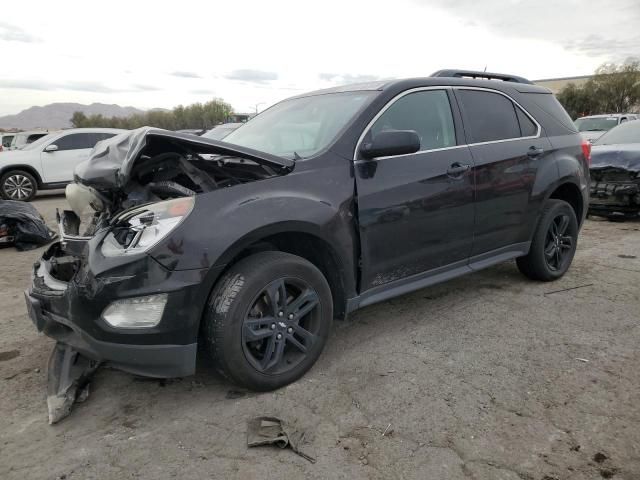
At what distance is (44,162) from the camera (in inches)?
471

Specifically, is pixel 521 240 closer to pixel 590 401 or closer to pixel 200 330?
pixel 590 401

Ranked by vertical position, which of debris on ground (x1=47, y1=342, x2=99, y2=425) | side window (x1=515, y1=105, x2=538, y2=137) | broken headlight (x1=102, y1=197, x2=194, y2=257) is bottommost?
debris on ground (x1=47, y1=342, x2=99, y2=425)

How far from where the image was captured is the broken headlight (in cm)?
246

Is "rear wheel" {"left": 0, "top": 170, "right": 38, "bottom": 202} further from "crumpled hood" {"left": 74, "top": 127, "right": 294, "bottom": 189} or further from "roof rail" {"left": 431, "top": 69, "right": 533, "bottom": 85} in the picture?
"roof rail" {"left": 431, "top": 69, "right": 533, "bottom": 85}

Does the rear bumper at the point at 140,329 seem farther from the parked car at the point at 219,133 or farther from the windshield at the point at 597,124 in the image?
the windshield at the point at 597,124

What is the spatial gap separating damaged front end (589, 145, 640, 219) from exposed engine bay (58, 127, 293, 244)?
6583 millimetres

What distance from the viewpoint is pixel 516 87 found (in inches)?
172

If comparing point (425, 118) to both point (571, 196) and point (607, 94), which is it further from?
point (607, 94)

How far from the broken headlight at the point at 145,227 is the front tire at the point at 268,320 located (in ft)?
1.29

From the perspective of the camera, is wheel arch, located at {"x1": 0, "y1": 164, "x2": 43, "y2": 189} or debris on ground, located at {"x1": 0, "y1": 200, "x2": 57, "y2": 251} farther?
wheel arch, located at {"x1": 0, "y1": 164, "x2": 43, "y2": 189}

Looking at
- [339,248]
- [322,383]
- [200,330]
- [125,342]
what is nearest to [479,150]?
[339,248]

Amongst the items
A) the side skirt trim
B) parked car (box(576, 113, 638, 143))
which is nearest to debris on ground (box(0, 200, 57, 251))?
the side skirt trim

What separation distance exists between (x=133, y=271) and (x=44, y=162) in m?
11.3

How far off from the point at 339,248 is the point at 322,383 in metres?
0.80
